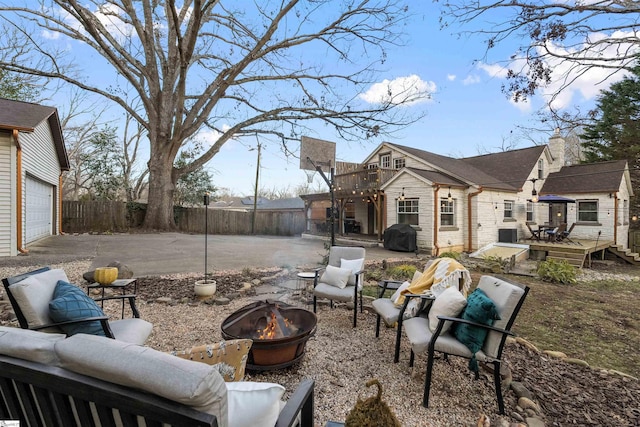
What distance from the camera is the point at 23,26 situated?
39.4 feet

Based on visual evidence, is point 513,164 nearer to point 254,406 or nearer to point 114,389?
point 254,406

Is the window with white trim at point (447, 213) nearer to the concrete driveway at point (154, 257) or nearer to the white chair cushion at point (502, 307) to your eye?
the concrete driveway at point (154, 257)

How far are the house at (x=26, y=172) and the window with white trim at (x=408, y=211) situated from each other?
12.0 meters

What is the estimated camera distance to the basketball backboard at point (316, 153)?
6676mm

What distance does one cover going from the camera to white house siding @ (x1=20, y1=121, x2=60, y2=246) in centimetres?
831

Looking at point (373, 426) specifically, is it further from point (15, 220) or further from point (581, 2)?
point (15, 220)

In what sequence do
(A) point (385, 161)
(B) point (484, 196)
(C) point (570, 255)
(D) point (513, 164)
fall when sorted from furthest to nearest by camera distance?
(A) point (385, 161)
(D) point (513, 164)
(B) point (484, 196)
(C) point (570, 255)

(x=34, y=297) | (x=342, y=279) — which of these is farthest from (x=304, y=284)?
(x=34, y=297)

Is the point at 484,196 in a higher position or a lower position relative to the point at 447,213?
higher

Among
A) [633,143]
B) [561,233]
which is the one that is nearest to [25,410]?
[561,233]

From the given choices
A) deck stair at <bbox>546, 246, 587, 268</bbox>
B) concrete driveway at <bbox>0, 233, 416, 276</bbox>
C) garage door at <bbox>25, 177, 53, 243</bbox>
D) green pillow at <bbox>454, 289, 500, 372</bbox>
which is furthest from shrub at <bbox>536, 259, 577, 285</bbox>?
garage door at <bbox>25, 177, 53, 243</bbox>

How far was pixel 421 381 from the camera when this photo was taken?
2.62 meters

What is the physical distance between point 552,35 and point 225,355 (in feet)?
17.0

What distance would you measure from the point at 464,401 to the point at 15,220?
10275mm
